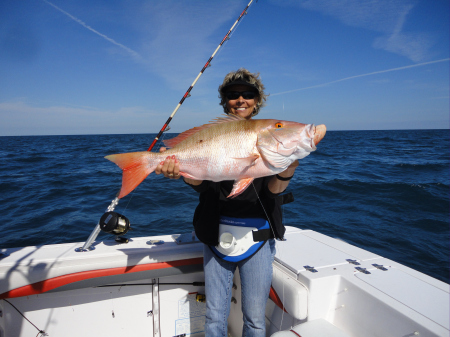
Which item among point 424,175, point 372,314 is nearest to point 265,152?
point 372,314

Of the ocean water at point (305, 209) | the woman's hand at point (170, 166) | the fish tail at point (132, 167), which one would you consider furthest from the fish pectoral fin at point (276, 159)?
the ocean water at point (305, 209)

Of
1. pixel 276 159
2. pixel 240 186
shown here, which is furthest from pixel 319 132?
pixel 240 186

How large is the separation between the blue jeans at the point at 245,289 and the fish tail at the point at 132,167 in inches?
32.7

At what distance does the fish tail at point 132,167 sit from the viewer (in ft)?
6.17

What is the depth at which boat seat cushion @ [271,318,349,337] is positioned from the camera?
186 cm

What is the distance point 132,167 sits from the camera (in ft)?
6.37

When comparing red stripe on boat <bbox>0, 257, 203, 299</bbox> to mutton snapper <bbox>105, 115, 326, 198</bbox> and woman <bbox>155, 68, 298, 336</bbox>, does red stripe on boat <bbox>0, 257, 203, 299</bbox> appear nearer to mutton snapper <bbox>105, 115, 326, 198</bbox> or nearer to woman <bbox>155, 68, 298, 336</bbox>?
woman <bbox>155, 68, 298, 336</bbox>

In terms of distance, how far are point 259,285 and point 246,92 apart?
5.25 ft

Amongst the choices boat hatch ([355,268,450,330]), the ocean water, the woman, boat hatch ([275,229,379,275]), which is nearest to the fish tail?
the woman

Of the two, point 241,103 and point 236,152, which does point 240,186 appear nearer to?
point 236,152

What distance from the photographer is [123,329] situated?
2727 millimetres

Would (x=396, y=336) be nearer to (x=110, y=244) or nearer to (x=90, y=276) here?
(x=90, y=276)

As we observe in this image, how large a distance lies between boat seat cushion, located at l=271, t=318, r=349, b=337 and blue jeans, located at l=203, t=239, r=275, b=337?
0.23m

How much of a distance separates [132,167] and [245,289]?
4.33 ft
